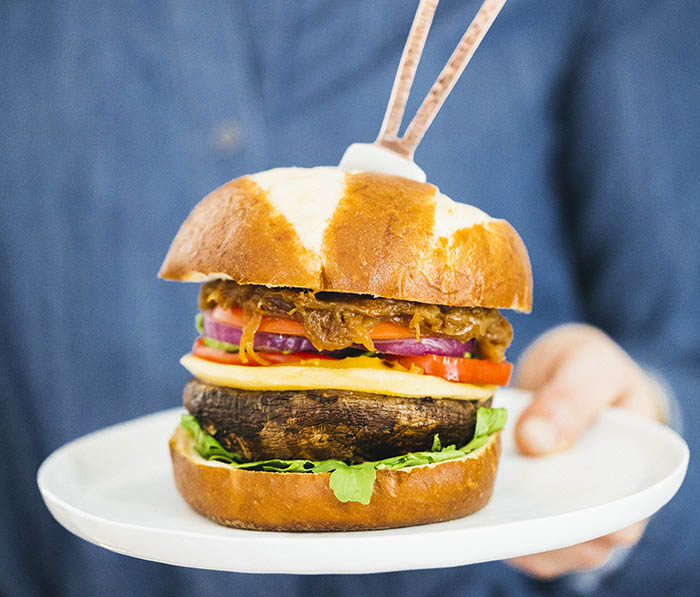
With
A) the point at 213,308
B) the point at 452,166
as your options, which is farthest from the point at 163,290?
the point at 452,166

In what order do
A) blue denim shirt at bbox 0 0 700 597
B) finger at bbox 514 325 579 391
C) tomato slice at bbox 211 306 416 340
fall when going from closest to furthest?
1. tomato slice at bbox 211 306 416 340
2. finger at bbox 514 325 579 391
3. blue denim shirt at bbox 0 0 700 597

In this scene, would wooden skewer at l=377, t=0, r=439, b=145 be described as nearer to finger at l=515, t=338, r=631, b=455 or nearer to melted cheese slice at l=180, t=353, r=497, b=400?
melted cheese slice at l=180, t=353, r=497, b=400

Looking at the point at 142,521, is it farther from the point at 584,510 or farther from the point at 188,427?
the point at 584,510

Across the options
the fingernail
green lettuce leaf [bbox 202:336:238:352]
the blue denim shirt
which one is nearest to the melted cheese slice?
green lettuce leaf [bbox 202:336:238:352]

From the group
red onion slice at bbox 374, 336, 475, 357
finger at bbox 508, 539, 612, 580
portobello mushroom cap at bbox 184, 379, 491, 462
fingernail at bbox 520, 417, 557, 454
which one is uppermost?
red onion slice at bbox 374, 336, 475, 357

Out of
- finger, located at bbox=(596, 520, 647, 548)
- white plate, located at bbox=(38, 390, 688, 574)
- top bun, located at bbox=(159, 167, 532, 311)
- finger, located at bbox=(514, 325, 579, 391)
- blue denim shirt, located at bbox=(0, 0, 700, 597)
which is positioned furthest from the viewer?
blue denim shirt, located at bbox=(0, 0, 700, 597)

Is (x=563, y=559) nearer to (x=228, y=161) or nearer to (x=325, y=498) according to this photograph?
(x=325, y=498)

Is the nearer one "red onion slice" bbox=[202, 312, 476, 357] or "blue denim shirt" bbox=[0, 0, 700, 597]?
"red onion slice" bbox=[202, 312, 476, 357]

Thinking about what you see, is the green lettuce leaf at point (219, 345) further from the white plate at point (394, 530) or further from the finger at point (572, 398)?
the finger at point (572, 398)
